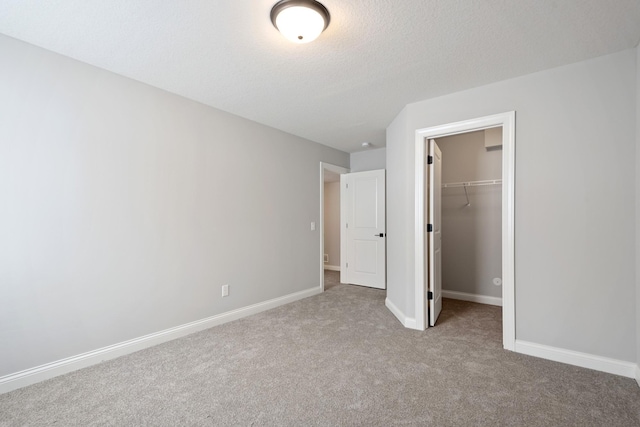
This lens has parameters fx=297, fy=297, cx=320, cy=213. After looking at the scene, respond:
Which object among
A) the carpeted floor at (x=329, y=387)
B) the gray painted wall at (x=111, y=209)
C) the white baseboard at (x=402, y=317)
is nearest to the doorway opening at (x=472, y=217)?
the white baseboard at (x=402, y=317)

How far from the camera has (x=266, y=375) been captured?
7.41ft

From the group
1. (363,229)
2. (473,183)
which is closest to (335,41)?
(473,183)

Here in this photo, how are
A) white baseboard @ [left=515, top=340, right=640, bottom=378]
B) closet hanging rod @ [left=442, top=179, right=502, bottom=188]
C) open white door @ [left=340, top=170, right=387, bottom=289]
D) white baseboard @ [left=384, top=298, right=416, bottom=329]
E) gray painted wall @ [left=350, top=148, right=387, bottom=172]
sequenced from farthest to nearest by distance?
1. gray painted wall @ [left=350, top=148, right=387, bottom=172]
2. open white door @ [left=340, top=170, right=387, bottom=289]
3. closet hanging rod @ [left=442, top=179, right=502, bottom=188]
4. white baseboard @ [left=384, top=298, right=416, bottom=329]
5. white baseboard @ [left=515, top=340, right=640, bottom=378]

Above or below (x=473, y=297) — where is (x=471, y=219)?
above

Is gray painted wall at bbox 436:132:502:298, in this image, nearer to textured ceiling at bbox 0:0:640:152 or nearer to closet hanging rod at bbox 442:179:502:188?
closet hanging rod at bbox 442:179:502:188

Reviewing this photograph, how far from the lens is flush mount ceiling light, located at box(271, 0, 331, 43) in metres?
1.74

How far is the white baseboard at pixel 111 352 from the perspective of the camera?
210 cm

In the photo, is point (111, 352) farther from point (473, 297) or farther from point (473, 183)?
point (473, 183)

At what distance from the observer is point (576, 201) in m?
2.42

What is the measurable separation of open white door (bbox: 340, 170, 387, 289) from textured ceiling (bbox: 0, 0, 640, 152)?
7.38ft

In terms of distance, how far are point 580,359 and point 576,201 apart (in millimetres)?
1270

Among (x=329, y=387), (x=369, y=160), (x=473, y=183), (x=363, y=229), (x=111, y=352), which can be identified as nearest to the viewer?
(x=329, y=387)

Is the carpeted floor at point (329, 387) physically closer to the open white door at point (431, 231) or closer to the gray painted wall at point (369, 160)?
the open white door at point (431, 231)

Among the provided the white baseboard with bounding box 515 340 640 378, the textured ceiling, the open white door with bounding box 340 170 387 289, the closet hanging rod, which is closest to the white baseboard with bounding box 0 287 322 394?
the open white door with bounding box 340 170 387 289
